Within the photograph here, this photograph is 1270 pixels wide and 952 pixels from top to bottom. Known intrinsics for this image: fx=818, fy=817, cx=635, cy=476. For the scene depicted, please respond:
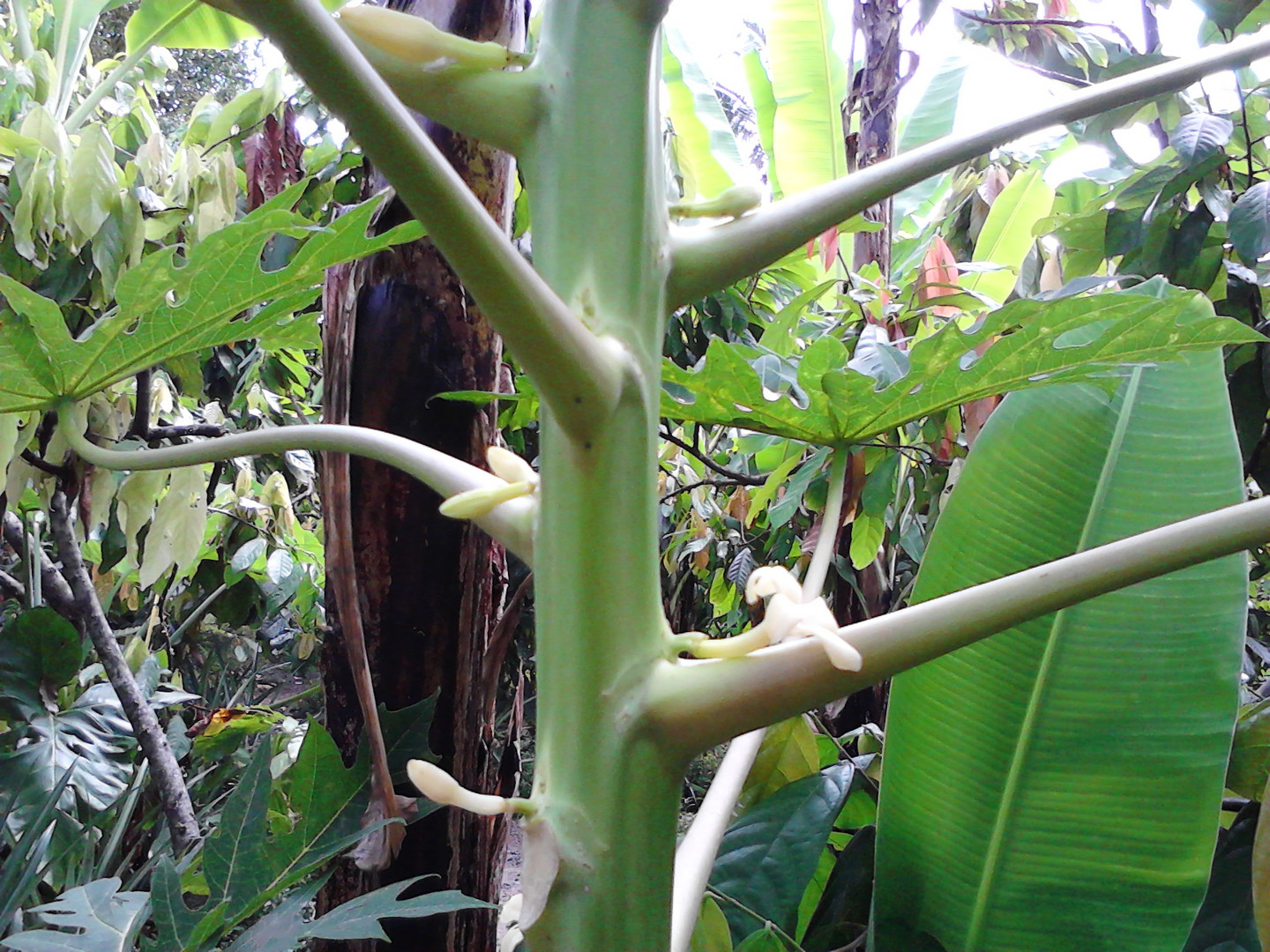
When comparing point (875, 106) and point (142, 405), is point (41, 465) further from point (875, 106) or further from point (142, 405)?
point (875, 106)

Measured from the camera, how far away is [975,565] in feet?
1.71

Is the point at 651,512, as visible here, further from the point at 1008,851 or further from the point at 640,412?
the point at 1008,851


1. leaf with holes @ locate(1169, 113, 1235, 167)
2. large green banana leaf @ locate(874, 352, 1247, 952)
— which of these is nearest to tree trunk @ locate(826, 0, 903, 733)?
leaf with holes @ locate(1169, 113, 1235, 167)

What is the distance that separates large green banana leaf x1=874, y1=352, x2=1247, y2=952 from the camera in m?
0.46

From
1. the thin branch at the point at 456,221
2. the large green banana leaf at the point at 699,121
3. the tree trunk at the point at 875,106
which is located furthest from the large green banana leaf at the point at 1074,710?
the large green banana leaf at the point at 699,121

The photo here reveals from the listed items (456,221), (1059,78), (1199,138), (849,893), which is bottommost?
(849,893)

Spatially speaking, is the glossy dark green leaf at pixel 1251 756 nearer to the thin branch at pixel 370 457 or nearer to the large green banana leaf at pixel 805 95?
the thin branch at pixel 370 457

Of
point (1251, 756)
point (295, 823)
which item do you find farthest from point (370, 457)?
point (1251, 756)

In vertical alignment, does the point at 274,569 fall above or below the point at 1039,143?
below

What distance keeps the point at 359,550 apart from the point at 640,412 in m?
0.35

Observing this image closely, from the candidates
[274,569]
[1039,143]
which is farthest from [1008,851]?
[1039,143]

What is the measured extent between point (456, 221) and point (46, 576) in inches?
51.0

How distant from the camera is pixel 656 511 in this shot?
0.31m

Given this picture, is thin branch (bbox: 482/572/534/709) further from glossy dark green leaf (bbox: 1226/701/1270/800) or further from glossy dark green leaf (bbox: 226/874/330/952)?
glossy dark green leaf (bbox: 1226/701/1270/800)
